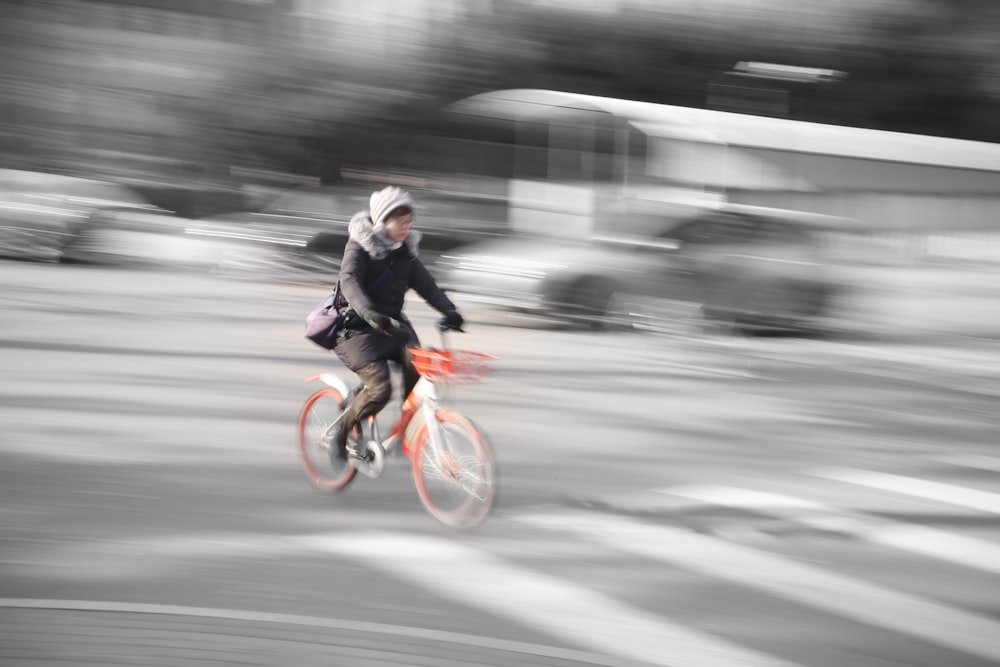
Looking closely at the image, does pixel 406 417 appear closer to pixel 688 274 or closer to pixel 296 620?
pixel 296 620

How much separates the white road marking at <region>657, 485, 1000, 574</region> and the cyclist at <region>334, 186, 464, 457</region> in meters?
1.80

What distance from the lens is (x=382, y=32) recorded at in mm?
35594

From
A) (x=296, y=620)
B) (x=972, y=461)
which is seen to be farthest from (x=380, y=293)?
(x=972, y=461)

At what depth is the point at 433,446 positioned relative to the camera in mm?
6535

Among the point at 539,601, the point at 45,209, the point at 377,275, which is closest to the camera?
the point at 539,601

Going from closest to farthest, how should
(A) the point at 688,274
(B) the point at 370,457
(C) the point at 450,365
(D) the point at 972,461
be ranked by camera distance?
(C) the point at 450,365, (B) the point at 370,457, (D) the point at 972,461, (A) the point at 688,274

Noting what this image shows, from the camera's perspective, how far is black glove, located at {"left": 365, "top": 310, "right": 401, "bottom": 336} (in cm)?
622

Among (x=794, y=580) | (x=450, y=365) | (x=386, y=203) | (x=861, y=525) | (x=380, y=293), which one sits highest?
(x=386, y=203)

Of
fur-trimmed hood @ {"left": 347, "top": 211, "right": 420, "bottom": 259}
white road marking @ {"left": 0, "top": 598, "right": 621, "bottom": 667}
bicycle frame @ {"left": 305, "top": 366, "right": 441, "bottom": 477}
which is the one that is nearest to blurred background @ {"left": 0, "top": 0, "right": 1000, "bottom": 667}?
white road marking @ {"left": 0, "top": 598, "right": 621, "bottom": 667}

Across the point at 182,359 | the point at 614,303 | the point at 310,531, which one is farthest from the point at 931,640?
the point at 614,303

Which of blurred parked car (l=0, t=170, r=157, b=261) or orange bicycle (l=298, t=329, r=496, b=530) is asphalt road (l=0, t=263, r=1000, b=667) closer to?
orange bicycle (l=298, t=329, r=496, b=530)

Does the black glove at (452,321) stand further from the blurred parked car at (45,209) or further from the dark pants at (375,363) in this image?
the blurred parked car at (45,209)

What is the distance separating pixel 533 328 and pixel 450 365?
968cm

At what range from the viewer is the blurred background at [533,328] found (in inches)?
205
